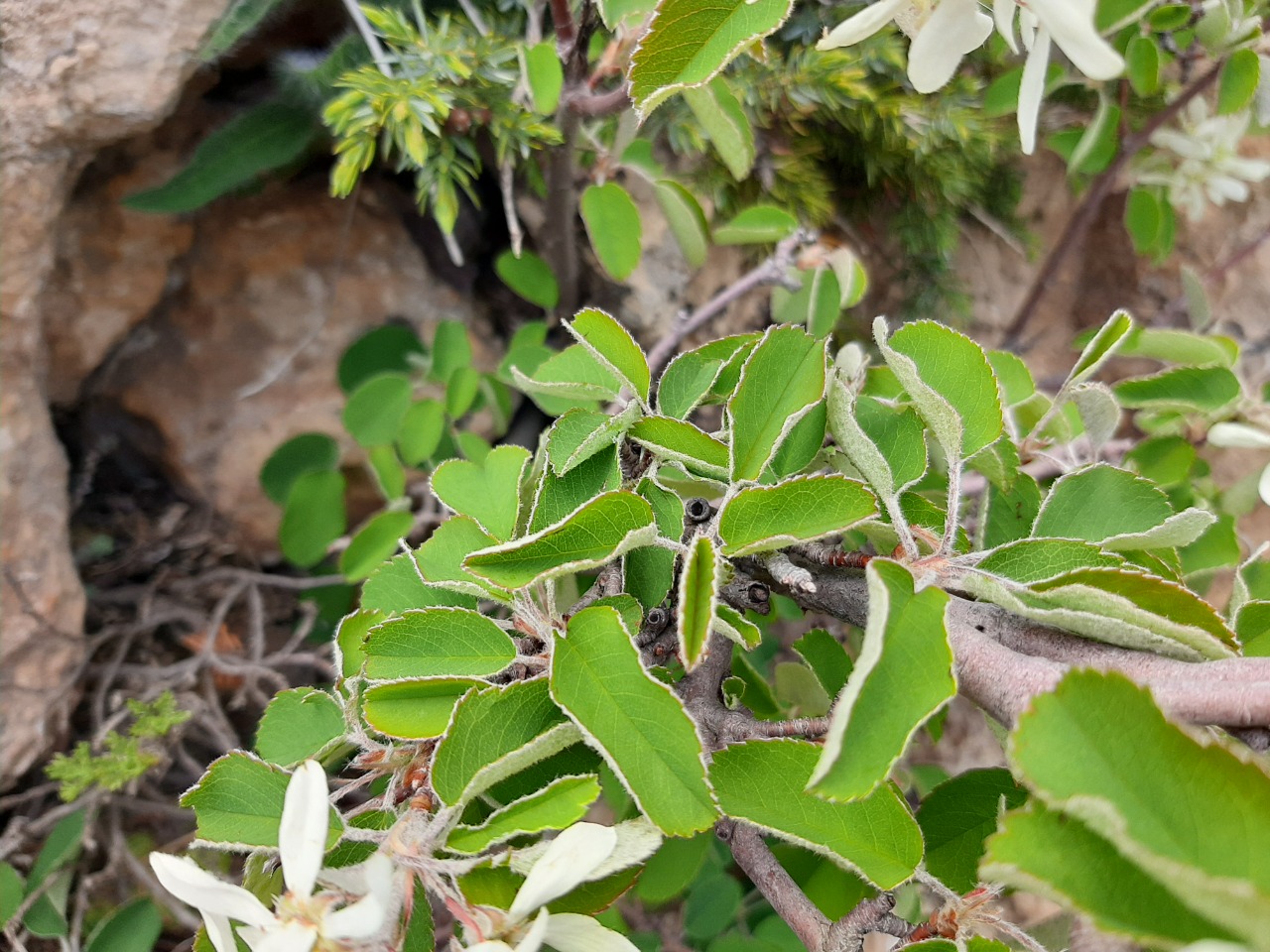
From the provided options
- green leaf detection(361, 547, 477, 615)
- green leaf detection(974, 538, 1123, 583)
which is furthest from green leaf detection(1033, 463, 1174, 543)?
green leaf detection(361, 547, 477, 615)

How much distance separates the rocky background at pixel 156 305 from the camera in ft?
2.87

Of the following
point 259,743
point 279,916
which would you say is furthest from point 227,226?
point 279,916

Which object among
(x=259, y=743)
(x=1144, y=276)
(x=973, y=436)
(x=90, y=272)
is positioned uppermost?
(x=90, y=272)

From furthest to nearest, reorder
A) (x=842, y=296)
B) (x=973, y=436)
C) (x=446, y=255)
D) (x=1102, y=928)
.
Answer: (x=446, y=255), (x=842, y=296), (x=973, y=436), (x=1102, y=928)

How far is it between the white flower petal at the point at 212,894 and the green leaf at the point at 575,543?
7.6 inches

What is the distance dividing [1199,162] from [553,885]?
1.35 meters

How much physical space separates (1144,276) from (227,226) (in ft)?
5.28

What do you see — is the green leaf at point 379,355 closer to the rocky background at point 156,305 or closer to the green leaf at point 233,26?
the rocky background at point 156,305

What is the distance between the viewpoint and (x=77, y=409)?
1164 mm

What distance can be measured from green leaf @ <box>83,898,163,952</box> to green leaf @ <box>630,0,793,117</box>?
2.99ft

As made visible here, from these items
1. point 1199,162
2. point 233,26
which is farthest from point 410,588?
point 1199,162

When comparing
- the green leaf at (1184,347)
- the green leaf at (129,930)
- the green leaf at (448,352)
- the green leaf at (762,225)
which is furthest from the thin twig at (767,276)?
the green leaf at (129,930)

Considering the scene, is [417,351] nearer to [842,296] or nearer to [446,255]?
[446,255]

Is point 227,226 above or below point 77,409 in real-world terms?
above
